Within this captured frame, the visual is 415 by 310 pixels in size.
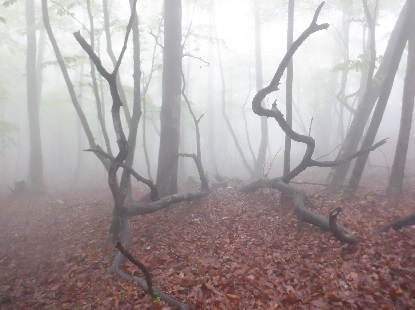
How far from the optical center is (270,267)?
19.5 feet

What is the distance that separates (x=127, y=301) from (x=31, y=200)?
11.2 m

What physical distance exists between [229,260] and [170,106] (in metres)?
6.32

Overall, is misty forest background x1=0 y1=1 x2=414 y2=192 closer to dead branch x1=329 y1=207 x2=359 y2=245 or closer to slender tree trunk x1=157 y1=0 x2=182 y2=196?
slender tree trunk x1=157 y1=0 x2=182 y2=196

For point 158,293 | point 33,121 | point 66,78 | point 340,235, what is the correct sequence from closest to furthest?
point 158,293
point 340,235
point 66,78
point 33,121

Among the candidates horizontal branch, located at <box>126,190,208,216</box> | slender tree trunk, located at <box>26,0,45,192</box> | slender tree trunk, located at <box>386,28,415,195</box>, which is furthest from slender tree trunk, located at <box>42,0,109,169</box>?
slender tree trunk, located at <box>386,28,415,195</box>

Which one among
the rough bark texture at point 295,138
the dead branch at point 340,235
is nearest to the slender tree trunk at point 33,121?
the rough bark texture at point 295,138

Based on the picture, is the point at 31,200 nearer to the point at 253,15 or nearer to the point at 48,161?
the point at 253,15

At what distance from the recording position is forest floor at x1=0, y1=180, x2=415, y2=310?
5.10 m

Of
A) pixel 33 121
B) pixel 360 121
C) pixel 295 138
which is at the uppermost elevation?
pixel 33 121

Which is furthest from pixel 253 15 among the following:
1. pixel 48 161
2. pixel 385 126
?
pixel 48 161

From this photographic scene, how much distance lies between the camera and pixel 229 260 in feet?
20.9

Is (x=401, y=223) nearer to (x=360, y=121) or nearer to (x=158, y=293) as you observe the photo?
(x=158, y=293)

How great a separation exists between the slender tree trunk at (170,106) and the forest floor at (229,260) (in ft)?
4.14

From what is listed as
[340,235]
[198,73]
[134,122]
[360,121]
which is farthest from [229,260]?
[198,73]
